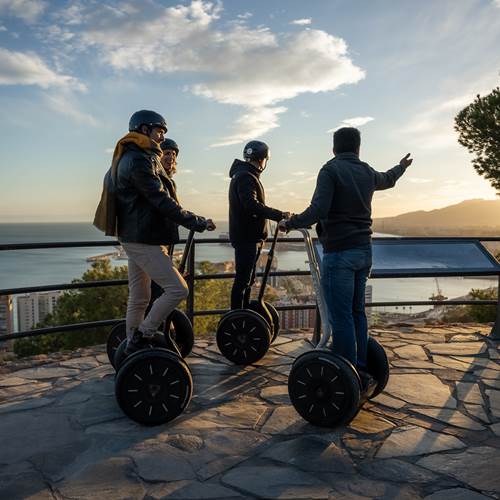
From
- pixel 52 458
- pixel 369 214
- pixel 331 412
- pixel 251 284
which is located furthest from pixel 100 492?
pixel 251 284

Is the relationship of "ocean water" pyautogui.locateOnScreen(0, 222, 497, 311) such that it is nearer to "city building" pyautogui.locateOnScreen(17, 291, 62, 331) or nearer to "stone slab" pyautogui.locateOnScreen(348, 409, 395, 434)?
"city building" pyautogui.locateOnScreen(17, 291, 62, 331)

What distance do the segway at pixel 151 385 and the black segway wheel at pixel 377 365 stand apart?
1328 mm

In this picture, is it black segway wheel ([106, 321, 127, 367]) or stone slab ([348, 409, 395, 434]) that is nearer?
stone slab ([348, 409, 395, 434])

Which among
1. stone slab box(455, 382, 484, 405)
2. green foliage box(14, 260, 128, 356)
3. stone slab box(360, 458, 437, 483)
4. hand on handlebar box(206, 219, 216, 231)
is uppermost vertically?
hand on handlebar box(206, 219, 216, 231)

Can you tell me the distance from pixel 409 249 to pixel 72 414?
4.15 metres

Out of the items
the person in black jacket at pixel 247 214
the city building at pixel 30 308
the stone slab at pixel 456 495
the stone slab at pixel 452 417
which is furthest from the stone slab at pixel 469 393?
the city building at pixel 30 308

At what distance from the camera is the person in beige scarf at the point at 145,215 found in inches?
131

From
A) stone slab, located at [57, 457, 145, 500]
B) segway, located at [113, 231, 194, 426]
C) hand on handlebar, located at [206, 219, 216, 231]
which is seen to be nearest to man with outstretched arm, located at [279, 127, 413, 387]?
hand on handlebar, located at [206, 219, 216, 231]

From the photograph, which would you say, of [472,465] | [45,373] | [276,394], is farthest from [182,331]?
[472,465]

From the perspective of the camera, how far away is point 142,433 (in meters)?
3.21

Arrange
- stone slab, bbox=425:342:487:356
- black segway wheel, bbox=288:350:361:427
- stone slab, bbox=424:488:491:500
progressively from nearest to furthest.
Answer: stone slab, bbox=424:488:491:500
black segway wheel, bbox=288:350:361:427
stone slab, bbox=425:342:487:356

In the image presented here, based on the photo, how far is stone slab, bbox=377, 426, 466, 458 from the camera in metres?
2.98

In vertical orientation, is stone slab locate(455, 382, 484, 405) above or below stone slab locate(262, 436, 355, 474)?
below

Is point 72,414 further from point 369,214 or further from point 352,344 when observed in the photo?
point 369,214
